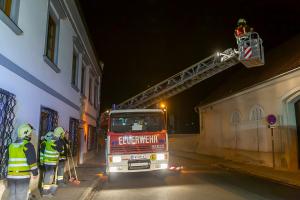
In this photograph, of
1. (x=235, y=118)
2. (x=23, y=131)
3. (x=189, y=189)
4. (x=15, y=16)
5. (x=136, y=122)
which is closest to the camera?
(x=23, y=131)

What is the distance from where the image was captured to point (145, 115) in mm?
11266

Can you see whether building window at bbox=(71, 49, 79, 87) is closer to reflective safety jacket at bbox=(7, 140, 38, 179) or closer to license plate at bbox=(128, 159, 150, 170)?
license plate at bbox=(128, 159, 150, 170)

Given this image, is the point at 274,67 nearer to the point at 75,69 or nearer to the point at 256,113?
the point at 256,113

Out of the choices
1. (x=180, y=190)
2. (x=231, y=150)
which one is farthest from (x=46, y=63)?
(x=231, y=150)

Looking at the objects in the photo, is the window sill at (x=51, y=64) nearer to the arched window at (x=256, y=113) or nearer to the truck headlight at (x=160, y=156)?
the truck headlight at (x=160, y=156)

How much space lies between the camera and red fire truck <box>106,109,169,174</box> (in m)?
10.7

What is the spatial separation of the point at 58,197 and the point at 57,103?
4167 mm

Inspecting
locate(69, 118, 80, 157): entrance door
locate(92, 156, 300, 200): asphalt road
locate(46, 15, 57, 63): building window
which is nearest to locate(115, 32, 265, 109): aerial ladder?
locate(69, 118, 80, 157): entrance door

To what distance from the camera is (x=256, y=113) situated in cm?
1717

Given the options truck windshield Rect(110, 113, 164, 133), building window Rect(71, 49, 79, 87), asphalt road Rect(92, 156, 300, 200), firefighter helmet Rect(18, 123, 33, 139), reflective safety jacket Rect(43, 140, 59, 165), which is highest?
building window Rect(71, 49, 79, 87)

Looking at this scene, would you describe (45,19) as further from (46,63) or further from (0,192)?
(0,192)

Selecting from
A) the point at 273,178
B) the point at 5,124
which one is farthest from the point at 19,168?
the point at 273,178

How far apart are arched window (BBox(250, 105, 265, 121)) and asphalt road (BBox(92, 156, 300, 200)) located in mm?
5752

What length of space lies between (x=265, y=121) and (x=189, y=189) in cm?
861
